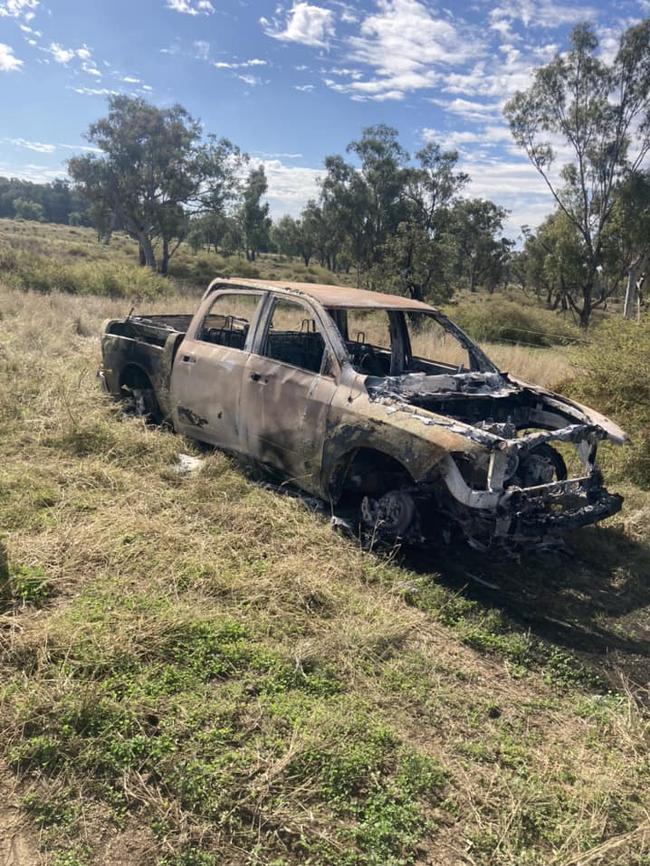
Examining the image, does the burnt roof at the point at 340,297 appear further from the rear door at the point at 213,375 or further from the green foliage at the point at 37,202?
the green foliage at the point at 37,202

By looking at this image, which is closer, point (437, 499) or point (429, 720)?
point (429, 720)

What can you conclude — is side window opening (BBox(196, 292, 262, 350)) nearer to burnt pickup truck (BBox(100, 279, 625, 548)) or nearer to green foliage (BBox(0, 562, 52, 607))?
burnt pickup truck (BBox(100, 279, 625, 548))

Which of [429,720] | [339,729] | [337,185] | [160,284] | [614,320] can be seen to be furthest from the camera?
[337,185]

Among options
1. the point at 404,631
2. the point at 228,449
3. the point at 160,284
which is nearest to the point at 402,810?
the point at 404,631

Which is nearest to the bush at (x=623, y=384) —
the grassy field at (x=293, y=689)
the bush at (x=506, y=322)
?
the grassy field at (x=293, y=689)

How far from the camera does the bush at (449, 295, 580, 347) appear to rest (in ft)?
82.1

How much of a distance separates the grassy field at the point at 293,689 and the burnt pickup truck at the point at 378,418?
46 centimetres

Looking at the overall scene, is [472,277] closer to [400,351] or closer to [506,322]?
[506,322]

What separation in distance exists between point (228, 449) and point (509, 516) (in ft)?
8.78

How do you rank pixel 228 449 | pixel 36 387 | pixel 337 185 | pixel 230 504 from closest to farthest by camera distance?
1. pixel 230 504
2. pixel 228 449
3. pixel 36 387
4. pixel 337 185

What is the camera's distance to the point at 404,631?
3.59 metres

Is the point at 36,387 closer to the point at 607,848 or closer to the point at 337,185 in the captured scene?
the point at 607,848

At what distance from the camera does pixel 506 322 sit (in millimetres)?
27547

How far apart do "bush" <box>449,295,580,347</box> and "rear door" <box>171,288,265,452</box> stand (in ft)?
63.4
